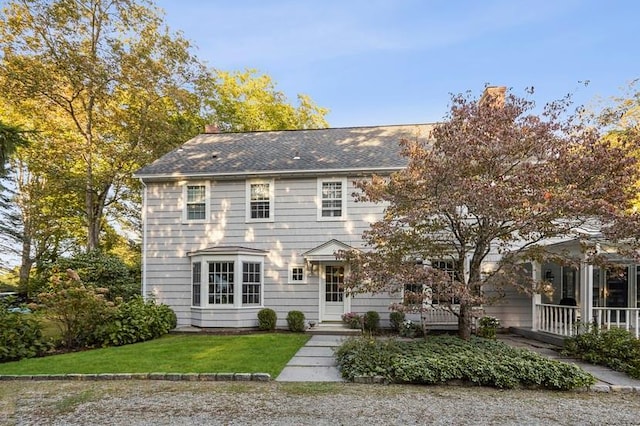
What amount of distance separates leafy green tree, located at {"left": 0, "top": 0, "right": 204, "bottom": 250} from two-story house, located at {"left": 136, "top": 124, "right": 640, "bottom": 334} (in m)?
7.07

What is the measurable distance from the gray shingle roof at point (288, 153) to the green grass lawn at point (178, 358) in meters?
5.56

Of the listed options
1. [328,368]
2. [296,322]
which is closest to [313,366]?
[328,368]

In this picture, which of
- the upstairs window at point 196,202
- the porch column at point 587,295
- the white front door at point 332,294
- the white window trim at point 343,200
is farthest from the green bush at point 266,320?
the porch column at point 587,295

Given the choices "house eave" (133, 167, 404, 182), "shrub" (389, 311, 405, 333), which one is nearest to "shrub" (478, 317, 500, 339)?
"shrub" (389, 311, 405, 333)

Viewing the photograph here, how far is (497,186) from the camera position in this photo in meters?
7.21

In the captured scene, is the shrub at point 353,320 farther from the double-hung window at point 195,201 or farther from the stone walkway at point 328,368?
the double-hung window at point 195,201

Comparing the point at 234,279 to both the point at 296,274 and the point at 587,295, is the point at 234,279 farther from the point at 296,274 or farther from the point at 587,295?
the point at 587,295

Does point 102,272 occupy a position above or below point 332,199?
below

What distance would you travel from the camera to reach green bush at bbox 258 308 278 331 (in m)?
12.9

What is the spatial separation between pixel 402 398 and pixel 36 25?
2043cm

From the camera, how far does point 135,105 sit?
20172 millimetres

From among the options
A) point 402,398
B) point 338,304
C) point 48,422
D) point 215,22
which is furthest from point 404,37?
point 48,422

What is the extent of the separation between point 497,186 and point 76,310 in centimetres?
997

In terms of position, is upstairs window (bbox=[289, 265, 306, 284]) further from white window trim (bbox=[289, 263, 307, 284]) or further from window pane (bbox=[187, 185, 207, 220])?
window pane (bbox=[187, 185, 207, 220])
